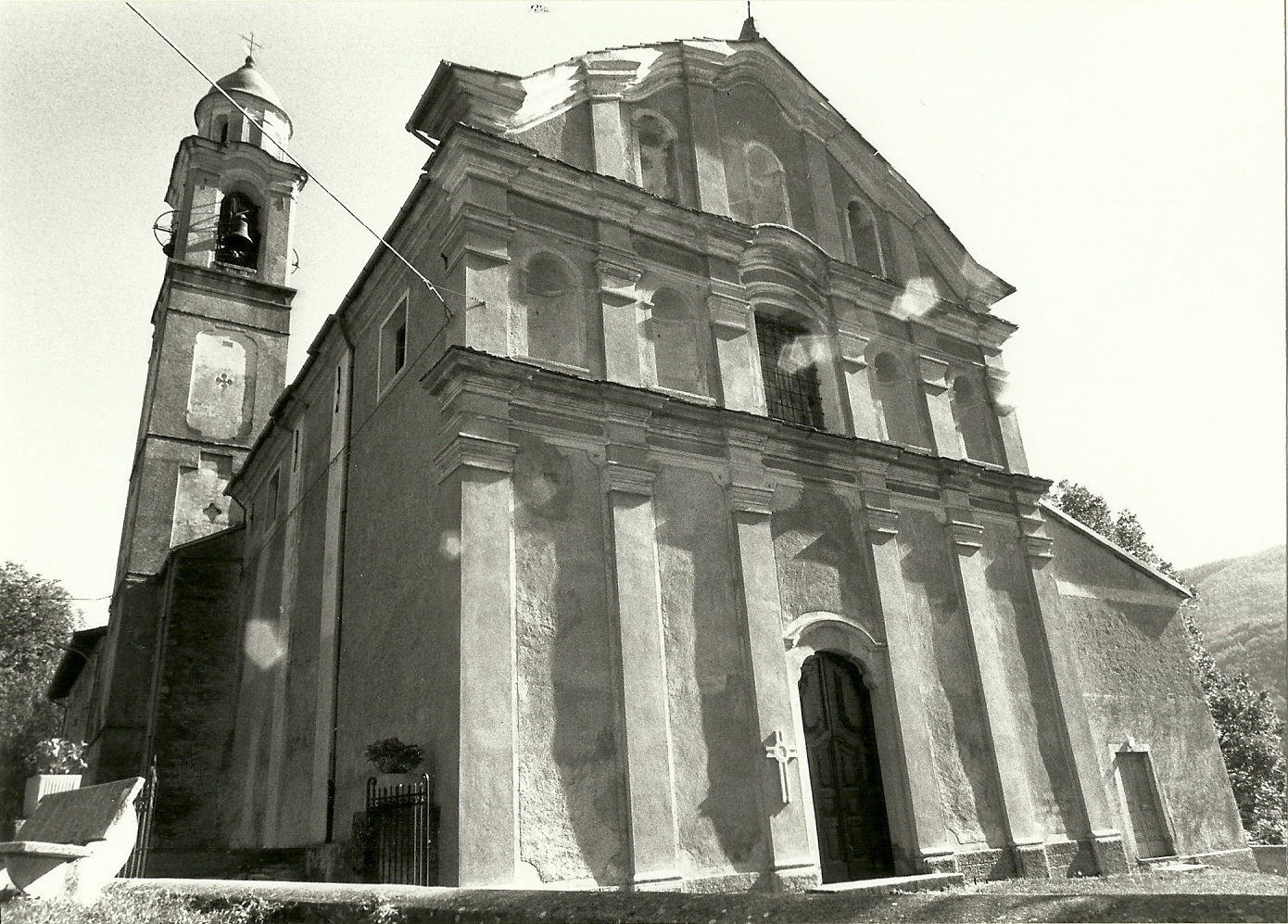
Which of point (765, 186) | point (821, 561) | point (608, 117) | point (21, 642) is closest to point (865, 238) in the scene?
point (765, 186)

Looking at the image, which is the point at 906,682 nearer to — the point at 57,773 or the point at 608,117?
the point at 608,117

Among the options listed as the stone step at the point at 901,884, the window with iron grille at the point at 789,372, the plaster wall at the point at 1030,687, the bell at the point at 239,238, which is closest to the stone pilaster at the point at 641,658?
the stone step at the point at 901,884

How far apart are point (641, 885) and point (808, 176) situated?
451 inches

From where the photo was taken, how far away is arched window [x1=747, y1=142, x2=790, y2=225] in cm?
1529

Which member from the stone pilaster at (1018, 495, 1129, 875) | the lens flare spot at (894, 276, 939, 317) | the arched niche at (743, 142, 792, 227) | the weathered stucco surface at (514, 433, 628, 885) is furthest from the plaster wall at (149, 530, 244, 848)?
the stone pilaster at (1018, 495, 1129, 875)

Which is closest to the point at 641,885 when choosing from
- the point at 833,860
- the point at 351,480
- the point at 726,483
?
the point at 833,860

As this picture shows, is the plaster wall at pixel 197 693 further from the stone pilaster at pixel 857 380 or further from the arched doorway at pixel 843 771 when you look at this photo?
the stone pilaster at pixel 857 380

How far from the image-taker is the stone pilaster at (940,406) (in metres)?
15.3

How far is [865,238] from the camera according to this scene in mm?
16797

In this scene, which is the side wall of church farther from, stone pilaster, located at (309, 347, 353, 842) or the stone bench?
the stone bench

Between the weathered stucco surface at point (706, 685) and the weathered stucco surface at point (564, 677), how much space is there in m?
0.82

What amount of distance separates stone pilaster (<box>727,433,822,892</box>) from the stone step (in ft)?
1.33

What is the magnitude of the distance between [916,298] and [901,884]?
9359mm

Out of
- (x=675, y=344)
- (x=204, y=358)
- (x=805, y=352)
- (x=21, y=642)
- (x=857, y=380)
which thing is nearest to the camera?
(x=675, y=344)
